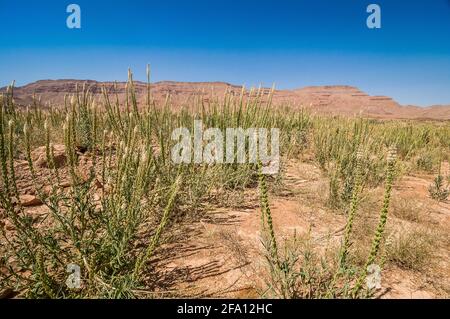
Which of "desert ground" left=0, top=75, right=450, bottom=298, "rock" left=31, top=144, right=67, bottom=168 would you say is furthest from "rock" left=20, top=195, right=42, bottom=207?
"rock" left=31, top=144, right=67, bottom=168

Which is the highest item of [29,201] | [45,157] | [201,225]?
[45,157]

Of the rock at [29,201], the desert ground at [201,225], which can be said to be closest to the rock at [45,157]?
the desert ground at [201,225]

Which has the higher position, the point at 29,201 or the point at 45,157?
the point at 45,157

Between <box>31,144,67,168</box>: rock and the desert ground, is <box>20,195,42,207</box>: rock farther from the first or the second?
<box>31,144,67,168</box>: rock

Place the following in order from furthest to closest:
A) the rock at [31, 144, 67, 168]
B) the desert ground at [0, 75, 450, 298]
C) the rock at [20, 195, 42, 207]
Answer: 1. the rock at [31, 144, 67, 168]
2. the rock at [20, 195, 42, 207]
3. the desert ground at [0, 75, 450, 298]

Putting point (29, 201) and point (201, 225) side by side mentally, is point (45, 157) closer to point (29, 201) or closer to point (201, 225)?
point (29, 201)

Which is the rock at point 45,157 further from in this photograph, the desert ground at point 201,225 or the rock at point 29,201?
the rock at point 29,201

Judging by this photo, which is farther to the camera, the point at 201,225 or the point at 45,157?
the point at 45,157

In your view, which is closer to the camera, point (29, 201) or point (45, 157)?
point (29, 201)

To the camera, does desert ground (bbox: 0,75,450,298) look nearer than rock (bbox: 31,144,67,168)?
Yes

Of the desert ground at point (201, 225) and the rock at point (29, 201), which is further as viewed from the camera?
the rock at point (29, 201)

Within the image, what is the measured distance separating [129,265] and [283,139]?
3845 mm

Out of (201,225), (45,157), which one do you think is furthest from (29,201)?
(201,225)
